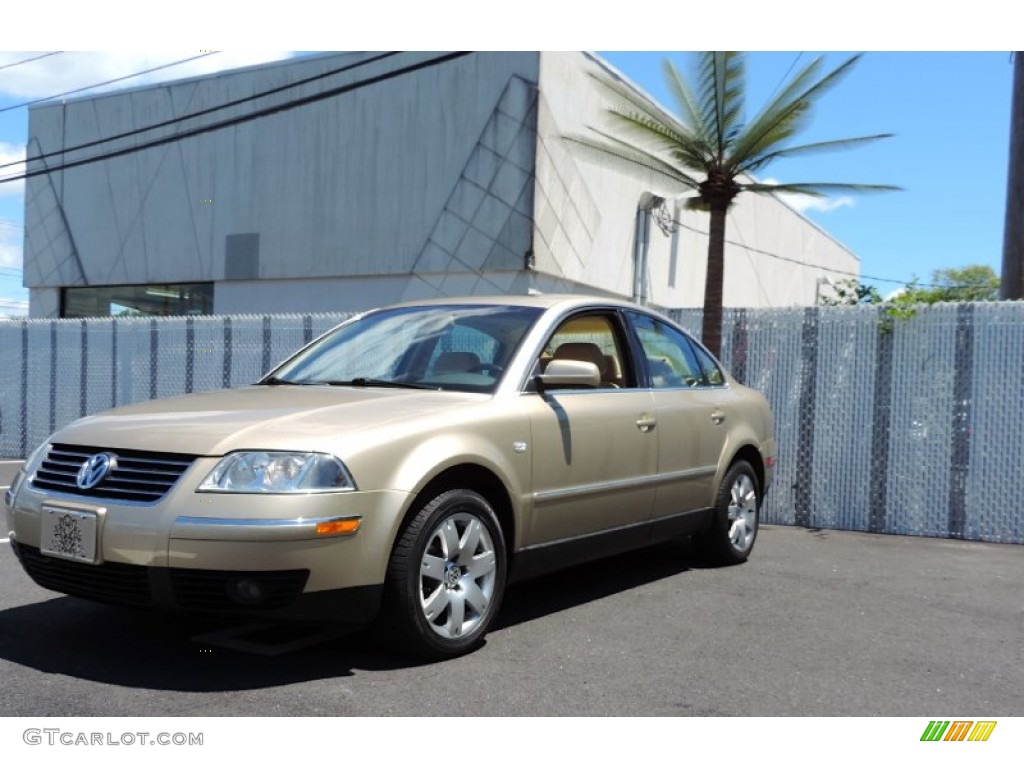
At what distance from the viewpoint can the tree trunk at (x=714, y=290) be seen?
30.9 feet

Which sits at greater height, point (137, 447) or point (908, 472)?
point (137, 447)

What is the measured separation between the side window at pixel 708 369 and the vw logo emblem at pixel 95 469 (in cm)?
381

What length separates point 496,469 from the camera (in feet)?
14.3

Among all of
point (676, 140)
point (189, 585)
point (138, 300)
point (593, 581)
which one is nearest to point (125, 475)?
point (189, 585)

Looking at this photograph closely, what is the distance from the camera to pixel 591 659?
4.26 metres

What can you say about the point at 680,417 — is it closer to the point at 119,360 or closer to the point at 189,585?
the point at 189,585

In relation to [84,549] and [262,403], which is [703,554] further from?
[84,549]

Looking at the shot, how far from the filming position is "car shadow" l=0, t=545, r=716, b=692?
3.85m

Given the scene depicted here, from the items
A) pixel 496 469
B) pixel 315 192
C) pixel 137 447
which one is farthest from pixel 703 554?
pixel 315 192

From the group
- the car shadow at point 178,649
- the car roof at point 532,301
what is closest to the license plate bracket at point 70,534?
the car shadow at point 178,649

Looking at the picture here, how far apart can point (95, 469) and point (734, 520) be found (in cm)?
410

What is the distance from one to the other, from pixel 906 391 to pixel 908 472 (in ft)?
2.26

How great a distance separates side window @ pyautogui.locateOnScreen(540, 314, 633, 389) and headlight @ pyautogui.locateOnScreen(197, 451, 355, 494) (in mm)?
1759
